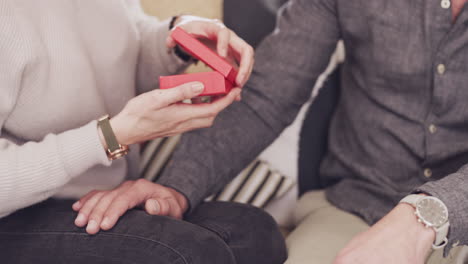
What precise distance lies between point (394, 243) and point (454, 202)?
0.39 ft

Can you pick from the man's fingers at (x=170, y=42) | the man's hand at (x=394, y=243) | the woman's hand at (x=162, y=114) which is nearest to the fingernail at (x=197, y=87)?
the woman's hand at (x=162, y=114)

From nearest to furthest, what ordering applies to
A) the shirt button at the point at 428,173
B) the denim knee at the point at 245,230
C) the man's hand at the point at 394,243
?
the man's hand at the point at 394,243 < the denim knee at the point at 245,230 < the shirt button at the point at 428,173

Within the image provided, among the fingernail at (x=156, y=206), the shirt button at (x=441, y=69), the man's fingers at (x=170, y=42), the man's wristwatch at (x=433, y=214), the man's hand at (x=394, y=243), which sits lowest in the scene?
the fingernail at (x=156, y=206)

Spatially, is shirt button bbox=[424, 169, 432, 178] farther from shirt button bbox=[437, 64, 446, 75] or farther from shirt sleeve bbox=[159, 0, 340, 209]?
shirt sleeve bbox=[159, 0, 340, 209]

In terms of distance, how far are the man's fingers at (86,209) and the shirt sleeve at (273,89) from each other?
210 millimetres

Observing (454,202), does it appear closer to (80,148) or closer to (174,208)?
(174,208)

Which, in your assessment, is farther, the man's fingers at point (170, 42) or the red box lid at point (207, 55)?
the man's fingers at point (170, 42)

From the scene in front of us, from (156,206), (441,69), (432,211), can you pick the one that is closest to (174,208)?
(156,206)

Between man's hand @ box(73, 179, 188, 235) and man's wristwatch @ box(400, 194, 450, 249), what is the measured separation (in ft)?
1.31

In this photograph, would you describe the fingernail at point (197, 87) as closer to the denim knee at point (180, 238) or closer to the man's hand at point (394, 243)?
Result: the denim knee at point (180, 238)

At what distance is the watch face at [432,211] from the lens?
703 mm

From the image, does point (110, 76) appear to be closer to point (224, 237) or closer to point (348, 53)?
point (224, 237)

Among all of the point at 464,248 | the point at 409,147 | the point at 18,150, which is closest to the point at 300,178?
the point at 409,147

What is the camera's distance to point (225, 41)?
2.73 feet
